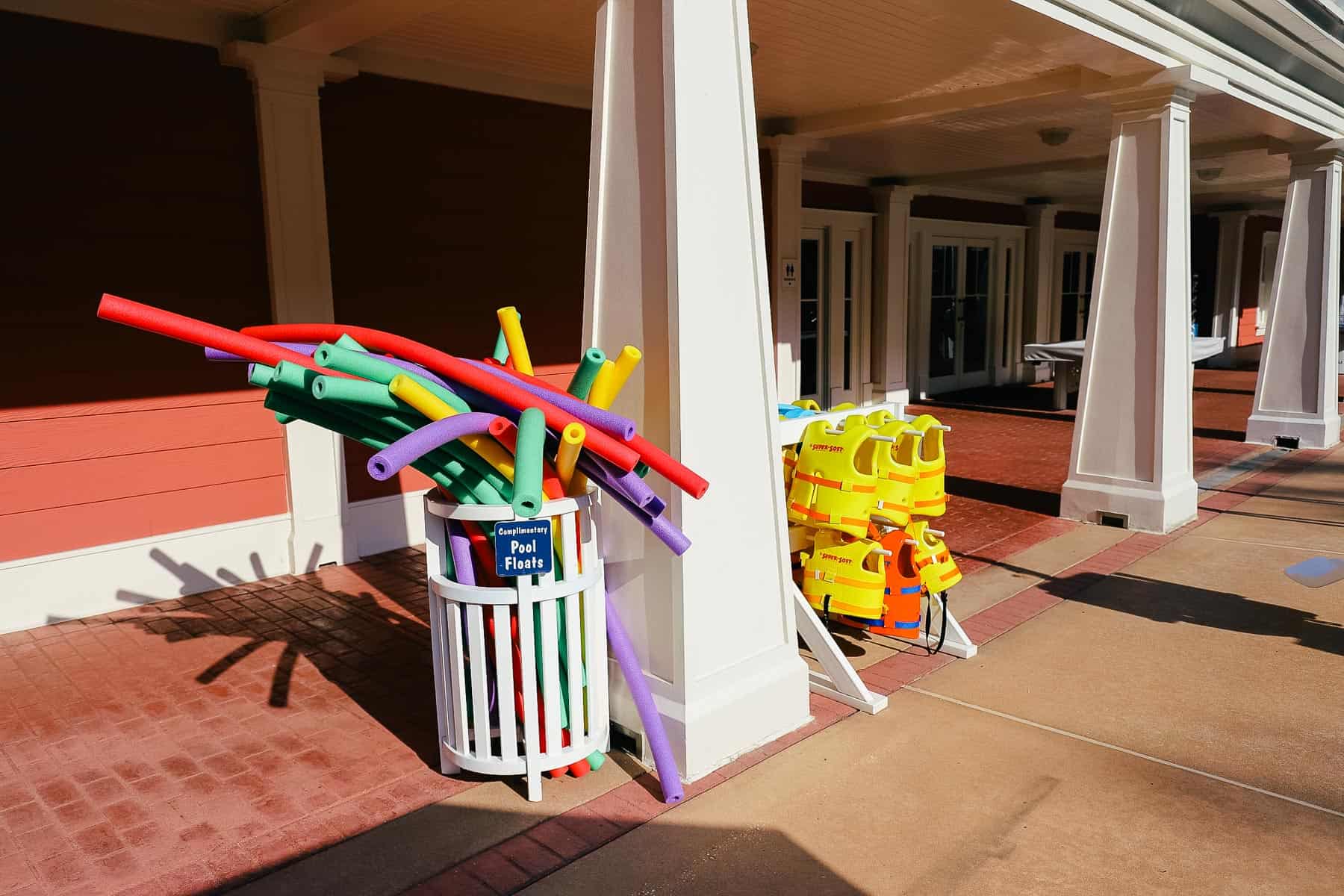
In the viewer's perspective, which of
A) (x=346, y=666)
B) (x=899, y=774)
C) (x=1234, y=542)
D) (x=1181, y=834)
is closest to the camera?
(x=1181, y=834)

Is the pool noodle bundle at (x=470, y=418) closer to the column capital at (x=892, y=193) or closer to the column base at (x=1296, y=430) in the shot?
the column base at (x=1296, y=430)

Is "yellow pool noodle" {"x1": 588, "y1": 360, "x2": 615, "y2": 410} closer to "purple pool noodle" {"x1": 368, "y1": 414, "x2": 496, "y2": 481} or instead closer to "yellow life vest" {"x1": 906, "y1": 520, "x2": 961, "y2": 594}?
"purple pool noodle" {"x1": 368, "y1": 414, "x2": 496, "y2": 481}

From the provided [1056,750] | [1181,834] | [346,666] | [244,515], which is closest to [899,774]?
[1056,750]

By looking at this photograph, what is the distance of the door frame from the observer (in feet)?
44.7

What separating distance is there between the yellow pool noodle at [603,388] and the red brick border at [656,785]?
1366 mm

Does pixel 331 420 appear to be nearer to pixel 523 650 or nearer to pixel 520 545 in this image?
pixel 520 545

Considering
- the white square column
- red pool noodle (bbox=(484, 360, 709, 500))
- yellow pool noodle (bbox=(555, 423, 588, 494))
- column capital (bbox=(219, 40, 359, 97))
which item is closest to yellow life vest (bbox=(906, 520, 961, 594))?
the white square column

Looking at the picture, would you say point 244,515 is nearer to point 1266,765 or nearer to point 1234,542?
point 1266,765

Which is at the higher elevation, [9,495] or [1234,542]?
[9,495]

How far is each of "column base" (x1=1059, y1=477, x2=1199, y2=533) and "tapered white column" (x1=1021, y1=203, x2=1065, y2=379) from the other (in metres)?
9.06

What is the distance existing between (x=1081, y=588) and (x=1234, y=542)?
1.72m

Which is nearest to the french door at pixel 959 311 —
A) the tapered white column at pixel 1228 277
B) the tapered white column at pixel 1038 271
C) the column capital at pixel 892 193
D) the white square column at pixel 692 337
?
the tapered white column at pixel 1038 271

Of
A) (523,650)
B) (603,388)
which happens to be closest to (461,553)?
(523,650)

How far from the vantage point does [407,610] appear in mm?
5234
